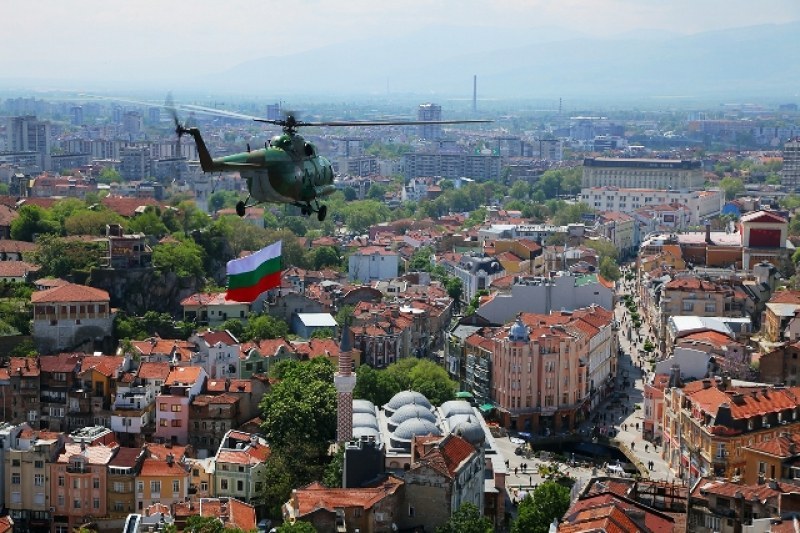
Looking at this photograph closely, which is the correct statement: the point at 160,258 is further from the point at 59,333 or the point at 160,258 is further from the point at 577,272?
the point at 577,272

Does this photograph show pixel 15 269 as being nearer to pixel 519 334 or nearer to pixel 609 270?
pixel 519 334

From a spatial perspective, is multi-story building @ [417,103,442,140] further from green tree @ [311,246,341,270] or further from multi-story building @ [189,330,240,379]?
multi-story building @ [189,330,240,379]

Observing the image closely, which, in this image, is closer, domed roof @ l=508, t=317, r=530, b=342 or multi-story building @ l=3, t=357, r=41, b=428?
multi-story building @ l=3, t=357, r=41, b=428

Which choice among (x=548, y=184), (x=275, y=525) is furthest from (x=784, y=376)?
(x=548, y=184)

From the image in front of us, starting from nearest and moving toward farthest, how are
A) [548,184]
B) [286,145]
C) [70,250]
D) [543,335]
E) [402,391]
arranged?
[286,145], [402,391], [543,335], [70,250], [548,184]

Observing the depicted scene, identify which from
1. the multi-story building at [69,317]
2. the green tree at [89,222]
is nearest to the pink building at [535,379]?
the multi-story building at [69,317]

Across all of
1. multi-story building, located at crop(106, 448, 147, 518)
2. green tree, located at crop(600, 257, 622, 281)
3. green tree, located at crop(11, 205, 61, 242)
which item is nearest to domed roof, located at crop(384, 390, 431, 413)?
multi-story building, located at crop(106, 448, 147, 518)

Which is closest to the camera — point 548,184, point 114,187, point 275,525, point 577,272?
point 275,525
